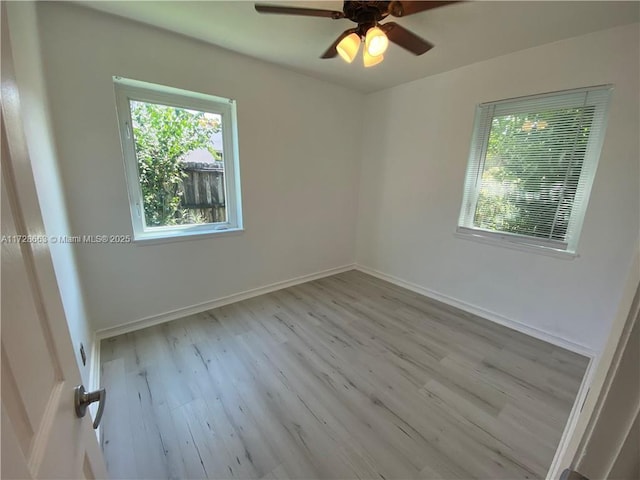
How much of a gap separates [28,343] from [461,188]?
9.93 ft

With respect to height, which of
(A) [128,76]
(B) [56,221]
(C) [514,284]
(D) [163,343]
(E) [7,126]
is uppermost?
(A) [128,76]

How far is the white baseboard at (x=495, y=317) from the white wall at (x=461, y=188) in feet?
0.12

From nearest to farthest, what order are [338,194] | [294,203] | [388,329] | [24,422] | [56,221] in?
[24,422], [56,221], [388,329], [294,203], [338,194]

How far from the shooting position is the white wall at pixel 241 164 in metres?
1.83

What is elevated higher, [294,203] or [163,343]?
[294,203]

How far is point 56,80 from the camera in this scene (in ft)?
5.72

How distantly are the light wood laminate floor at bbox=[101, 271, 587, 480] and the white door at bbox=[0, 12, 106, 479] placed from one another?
96 centimetres

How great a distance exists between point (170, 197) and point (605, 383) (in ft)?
9.14

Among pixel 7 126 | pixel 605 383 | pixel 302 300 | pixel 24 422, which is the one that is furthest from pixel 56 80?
pixel 605 383

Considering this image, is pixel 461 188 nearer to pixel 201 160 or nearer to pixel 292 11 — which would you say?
pixel 292 11

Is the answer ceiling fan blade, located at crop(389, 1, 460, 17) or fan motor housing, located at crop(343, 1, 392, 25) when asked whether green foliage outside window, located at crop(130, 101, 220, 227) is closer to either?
fan motor housing, located at crop(343, 1, 392, 25)

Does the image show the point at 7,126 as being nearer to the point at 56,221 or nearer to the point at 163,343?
the point at 56,221

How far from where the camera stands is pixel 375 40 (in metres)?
1.54

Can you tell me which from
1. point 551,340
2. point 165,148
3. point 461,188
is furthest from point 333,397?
point 165,148
